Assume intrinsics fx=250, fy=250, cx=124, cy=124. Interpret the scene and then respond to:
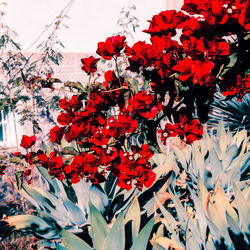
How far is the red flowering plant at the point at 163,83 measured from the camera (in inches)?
29.8

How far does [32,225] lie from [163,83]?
1.13 meters

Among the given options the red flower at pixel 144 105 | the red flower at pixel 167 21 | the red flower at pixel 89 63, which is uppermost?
the red flower at pixel 167 21

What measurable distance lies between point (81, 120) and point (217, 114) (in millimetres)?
3129

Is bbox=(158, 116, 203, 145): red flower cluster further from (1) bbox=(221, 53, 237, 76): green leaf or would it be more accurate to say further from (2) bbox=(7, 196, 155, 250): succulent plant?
(2) bbox=(7, 196, 155, 250): succulent plant

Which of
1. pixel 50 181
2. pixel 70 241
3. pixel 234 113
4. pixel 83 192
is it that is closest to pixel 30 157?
pixel 70 241

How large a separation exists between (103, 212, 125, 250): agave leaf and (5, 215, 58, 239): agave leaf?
49cm

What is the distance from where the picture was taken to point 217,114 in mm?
3607

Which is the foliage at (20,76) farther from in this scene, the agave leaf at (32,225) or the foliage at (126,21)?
the agave leaf at (32,225)

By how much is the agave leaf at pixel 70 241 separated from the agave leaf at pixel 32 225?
329mm

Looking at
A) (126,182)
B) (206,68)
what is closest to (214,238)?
(126,182)

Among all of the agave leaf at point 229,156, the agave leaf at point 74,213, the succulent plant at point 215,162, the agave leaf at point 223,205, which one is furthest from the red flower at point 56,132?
the agave leaf at point 229,156

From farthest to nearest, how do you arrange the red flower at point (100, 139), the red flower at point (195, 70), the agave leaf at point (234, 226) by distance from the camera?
the agave leaf at point (234, 226), the red flower at point (100, 139), the red flower at point (195, 70)

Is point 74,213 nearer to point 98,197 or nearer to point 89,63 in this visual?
point 98,197

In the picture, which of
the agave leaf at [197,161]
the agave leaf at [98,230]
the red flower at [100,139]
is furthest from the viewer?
the agave leaf at [197,161]
